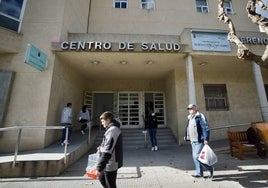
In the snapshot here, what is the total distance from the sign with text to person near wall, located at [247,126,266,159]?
398cm

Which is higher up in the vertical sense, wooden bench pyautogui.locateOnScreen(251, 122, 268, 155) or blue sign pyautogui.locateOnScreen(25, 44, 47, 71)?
blue sign pyautogui.locateOnScreen(25, 44, 47, 71)

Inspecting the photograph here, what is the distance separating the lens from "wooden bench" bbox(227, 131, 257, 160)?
5746 mm

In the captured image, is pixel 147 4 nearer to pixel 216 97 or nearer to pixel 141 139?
pixel 216 97

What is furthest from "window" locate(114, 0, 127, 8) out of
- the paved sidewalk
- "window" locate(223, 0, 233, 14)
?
the paved sidewalk

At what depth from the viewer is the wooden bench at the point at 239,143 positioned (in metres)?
5.75

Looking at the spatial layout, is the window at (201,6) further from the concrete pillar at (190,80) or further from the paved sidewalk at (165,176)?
the paved sidewalk at (165,176)

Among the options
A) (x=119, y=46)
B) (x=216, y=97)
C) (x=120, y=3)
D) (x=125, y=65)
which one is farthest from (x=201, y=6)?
(x=119, y=46)

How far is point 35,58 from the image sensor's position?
6.21 meters

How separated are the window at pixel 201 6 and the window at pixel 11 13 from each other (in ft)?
36.1

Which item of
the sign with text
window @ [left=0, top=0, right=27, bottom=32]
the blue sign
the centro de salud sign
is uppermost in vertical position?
window @ [left=0, top=0, right=27, bottom=32]

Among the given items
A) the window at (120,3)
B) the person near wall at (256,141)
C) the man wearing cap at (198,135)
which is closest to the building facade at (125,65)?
the window at (120,3)

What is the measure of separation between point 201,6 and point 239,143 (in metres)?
10.5

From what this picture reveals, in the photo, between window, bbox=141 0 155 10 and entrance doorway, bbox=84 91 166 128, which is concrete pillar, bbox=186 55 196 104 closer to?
entrance doorway, bbox=84 91 166 128

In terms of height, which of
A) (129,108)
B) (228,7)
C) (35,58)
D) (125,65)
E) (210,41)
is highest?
(228,7)
